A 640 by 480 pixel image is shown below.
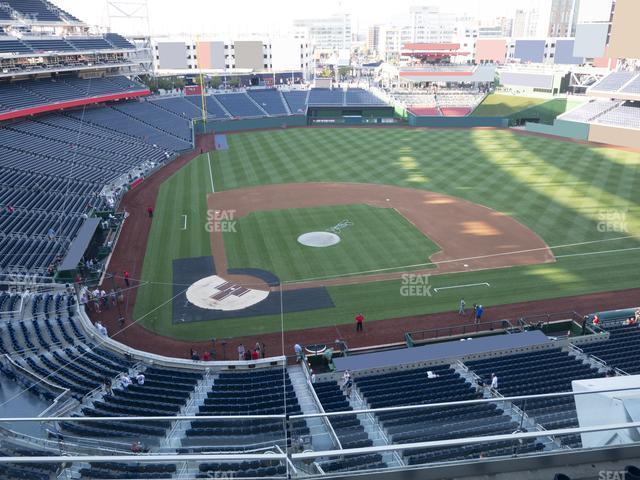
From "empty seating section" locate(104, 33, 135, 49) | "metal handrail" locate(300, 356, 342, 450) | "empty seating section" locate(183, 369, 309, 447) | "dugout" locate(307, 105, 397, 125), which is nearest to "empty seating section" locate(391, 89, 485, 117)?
"dugout" locate(307, 105, 397, 125)

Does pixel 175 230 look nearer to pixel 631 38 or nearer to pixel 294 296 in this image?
pixel 294 296

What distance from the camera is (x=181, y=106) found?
70.8 m

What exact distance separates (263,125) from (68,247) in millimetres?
45295

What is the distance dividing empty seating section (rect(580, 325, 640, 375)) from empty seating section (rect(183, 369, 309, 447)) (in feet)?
34.4

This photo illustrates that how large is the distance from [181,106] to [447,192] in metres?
44.6

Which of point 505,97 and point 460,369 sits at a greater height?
point 505,97

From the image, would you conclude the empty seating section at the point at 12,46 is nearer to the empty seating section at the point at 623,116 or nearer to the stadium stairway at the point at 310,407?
the stadium stairway at the point at 310,407

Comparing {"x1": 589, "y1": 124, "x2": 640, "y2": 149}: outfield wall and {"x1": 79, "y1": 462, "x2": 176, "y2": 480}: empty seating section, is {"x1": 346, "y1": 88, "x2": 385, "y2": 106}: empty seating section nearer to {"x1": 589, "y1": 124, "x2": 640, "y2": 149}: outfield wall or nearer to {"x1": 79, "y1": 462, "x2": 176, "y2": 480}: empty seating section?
{"x1": 589, "y1": 124, "x2": 640, "y2": 149}: outfield wall

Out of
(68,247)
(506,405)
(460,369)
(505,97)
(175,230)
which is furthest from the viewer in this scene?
(505,97)

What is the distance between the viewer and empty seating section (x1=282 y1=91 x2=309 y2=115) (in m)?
75.1

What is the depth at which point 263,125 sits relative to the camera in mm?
70312

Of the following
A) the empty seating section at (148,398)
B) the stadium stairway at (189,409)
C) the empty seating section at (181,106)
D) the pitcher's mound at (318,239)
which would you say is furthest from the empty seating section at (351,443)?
the empty seating section at (181,106)

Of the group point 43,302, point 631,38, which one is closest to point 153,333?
point 43,302

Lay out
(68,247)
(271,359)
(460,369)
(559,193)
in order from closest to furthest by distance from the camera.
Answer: (460,369) → (271,359) → (68,247) → (559,193)
